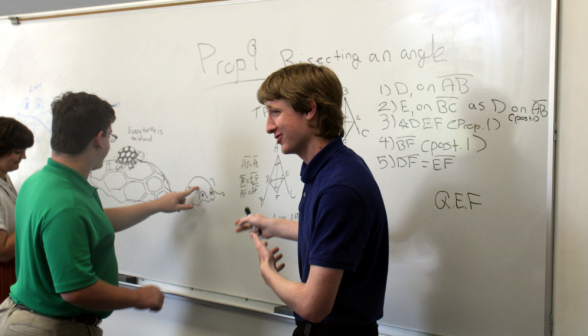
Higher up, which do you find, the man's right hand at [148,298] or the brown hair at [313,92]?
the brown hair at [313,92]

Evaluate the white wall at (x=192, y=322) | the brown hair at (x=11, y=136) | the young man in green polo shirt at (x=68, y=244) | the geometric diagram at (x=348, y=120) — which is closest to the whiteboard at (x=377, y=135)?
the geometric diagram at (x=348, y=120)

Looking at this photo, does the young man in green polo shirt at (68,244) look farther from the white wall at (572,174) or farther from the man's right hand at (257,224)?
the white wall at (572,174)

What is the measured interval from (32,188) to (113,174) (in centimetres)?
82

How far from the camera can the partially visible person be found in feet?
5.12

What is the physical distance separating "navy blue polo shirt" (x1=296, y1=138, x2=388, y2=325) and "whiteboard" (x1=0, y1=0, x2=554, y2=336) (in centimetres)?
43

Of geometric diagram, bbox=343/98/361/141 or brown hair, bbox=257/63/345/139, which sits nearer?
brown hair, bbox=257/63/345/139

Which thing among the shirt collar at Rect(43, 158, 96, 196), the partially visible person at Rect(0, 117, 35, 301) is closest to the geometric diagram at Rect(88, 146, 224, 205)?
the partially visible person at Rect(0, 117, 35, 301)

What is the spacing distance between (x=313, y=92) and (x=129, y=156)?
1.26 metres

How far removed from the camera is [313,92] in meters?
1.11

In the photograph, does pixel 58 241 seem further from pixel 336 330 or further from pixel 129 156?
pixel 129 156

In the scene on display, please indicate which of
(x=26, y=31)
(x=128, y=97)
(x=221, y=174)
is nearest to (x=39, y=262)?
→ (x=221, y=174)

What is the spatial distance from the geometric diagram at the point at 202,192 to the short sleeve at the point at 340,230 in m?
0.92

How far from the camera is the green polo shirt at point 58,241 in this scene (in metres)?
1.12

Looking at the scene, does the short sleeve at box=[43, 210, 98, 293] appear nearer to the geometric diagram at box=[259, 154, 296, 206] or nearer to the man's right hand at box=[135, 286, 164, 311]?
the man's right hand at box=[135, 286, 164, 311]
